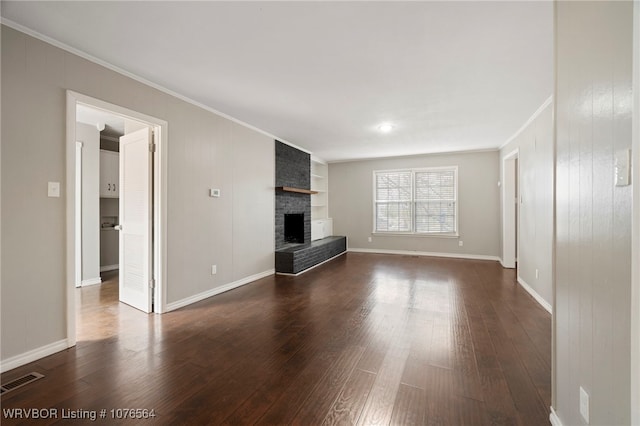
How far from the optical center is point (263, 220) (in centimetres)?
491

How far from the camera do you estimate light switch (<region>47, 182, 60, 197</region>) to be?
2.23m

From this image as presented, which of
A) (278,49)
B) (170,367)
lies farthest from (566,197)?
(170,367)

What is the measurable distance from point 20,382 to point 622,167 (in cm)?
348

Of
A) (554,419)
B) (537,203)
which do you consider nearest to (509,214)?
(537,203)

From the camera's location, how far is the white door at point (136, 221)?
3166mm

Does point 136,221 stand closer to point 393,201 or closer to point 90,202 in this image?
point 90,202

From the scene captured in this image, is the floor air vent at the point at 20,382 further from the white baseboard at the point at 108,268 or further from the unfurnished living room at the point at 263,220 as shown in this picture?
the white baseboard at the point at 108,268

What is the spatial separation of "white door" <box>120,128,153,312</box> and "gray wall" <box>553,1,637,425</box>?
3654 mm

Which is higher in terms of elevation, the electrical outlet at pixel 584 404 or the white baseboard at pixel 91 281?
the electrical outlet at pixel 584 404

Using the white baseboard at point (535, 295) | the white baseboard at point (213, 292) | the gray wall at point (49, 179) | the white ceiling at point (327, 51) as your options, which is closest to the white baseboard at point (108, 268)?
the white baseboard at point (213, 292)

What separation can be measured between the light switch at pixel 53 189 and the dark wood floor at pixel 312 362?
130 centimetres

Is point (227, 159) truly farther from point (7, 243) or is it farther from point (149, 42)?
point (7, 243)

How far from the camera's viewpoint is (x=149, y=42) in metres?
2.23

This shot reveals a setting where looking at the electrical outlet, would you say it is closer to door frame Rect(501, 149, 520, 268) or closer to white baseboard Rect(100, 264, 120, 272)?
door frame Rect(501, 149, 520, 268)
